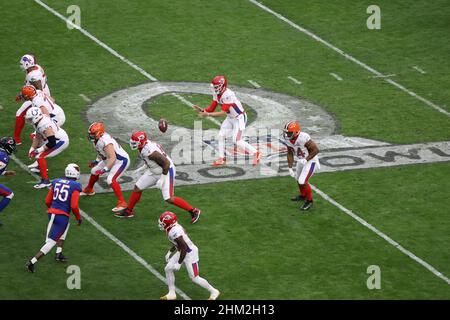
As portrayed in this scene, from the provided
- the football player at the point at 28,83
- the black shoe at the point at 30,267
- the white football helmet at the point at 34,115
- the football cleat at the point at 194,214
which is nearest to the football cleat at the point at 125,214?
the football cleat at the point at 194,214

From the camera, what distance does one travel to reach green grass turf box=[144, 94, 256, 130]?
24156 millimetres

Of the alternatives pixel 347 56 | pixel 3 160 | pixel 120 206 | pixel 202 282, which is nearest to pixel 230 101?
pixel 120 206

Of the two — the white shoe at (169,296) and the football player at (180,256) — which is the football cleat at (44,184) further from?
the white shoe at (169,296)

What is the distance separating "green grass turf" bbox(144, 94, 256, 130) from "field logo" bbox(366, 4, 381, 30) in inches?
236

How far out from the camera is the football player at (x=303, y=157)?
65.4 ft

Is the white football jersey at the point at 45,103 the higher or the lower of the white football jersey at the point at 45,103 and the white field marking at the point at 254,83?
the higher

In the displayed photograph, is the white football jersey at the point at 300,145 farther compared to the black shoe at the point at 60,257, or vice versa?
the white football jersey at the point at 300,145

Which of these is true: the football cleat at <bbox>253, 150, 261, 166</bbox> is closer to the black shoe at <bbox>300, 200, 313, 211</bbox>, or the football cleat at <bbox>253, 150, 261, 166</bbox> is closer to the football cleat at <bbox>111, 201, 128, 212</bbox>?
the black shoe at <bbox>300, 200, 313, 211</bbox>

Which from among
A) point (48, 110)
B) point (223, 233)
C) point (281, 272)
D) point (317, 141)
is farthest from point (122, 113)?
point (281, 272)

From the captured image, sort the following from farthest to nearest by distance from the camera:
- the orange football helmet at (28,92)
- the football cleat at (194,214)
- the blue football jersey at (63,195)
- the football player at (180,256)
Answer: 1. the orange football helmet at (28,92)
2. the football cleat at (194,214)
3. the blue football jersey at (63,195)
4. the football player at (180,256)

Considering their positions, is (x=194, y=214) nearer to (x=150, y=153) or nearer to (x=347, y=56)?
(x=150, y=153)

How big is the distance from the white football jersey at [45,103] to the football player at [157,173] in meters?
3.18

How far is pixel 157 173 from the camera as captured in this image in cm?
1950

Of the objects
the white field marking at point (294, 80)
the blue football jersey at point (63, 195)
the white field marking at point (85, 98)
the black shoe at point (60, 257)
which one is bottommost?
the black shoe at point (60, 257)
